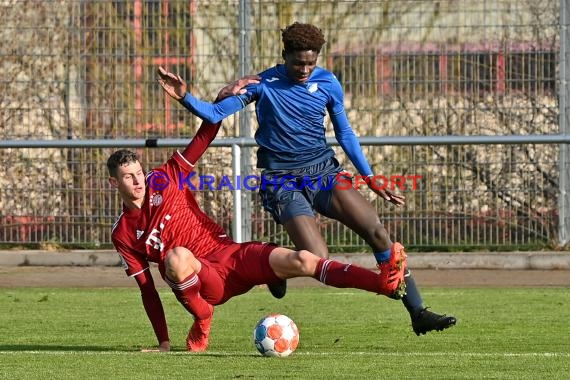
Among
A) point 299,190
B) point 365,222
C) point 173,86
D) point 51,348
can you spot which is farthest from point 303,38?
point 51,348

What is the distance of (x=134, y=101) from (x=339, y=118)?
6.28 meters

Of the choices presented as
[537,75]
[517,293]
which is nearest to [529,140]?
[537,75]

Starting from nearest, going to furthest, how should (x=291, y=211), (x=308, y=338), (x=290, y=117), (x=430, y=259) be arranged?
(x=291, y=211), (x=308, y=338), (x=290, y=117), (x=430, y=259)

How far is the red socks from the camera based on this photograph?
23.4ft

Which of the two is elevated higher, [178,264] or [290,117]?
[290,117]

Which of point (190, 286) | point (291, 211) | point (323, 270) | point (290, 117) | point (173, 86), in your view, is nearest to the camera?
point (323, 270)

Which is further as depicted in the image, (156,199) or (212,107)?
(212,107)

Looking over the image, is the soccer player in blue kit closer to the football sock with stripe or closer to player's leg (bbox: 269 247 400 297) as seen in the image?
player's leg (bbox: 269 247 400 297)

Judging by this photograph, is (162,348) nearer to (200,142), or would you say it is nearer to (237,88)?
(200,142)

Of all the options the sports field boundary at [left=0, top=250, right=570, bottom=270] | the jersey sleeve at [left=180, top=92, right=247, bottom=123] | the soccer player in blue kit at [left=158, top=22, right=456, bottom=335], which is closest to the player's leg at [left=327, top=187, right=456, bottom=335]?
the soccer player in blue kit at [left=158, top=22, right=456, bottom=335]

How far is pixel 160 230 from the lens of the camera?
7922 mm

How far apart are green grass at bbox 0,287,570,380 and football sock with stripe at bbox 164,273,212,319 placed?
292 millimetres

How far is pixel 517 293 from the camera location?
11461 mm

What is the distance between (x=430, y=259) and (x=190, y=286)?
21.8 ft
